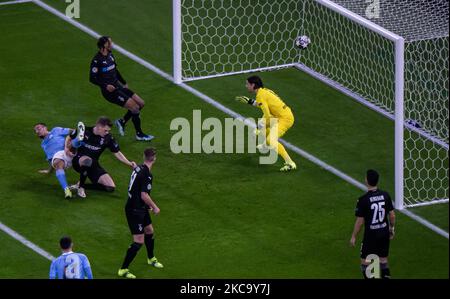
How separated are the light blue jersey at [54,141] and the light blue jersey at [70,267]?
4635 millimetres

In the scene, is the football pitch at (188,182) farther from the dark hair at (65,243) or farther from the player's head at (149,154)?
the dark hair at (65,243)

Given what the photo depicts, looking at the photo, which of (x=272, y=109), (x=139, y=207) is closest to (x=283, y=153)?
(x=272, y=109)

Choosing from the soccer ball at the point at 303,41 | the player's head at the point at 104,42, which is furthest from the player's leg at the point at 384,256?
the soccer ball at the point at 303,41

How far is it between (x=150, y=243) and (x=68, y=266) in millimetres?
2241

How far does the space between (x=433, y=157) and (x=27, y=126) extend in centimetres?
704

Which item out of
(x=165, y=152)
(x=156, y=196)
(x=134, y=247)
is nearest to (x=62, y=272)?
(x=134, y=247)

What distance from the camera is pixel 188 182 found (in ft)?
79.5

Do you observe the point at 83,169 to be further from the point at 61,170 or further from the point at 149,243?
the point at 149,243

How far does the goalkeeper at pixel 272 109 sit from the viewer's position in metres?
24.4

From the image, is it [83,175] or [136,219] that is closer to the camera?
[136,219]

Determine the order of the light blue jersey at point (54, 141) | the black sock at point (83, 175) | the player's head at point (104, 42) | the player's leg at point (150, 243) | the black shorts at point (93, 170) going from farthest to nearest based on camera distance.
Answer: the player's head at point (104, 42)
the light blue jersey at point (54, 141)
the black shorts at point (93, 170)
the black sock at point (83, 175)
the player's leg at point (150, 243)

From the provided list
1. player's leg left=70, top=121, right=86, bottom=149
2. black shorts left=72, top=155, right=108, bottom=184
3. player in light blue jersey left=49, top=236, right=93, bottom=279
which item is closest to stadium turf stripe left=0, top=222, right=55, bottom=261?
black shorts left=72, top=155, right=108, bottom=184

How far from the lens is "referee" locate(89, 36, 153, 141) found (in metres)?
25.4

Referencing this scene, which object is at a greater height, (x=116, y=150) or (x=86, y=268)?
(x=116, y=150)
